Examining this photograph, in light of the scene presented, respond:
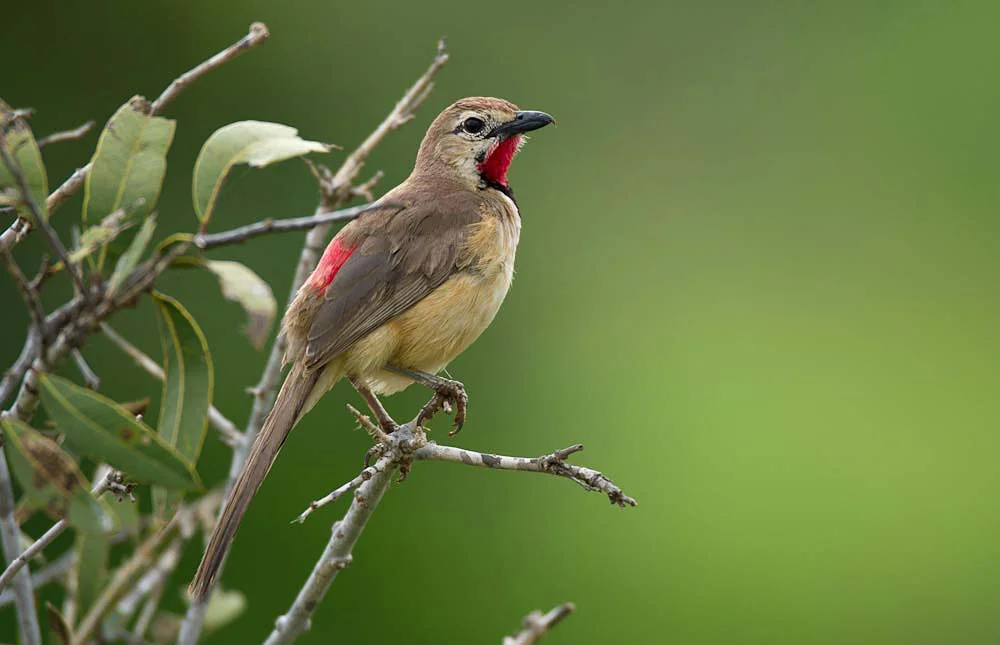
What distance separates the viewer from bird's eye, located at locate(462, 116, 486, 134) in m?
3.63

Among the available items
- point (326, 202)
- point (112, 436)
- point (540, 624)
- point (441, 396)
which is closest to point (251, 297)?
point (112, 436)

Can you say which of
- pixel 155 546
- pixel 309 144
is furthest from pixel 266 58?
pixel 309 144

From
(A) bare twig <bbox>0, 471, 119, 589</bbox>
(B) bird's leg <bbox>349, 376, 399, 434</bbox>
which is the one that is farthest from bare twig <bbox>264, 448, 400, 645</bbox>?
(B) bird's leg <bbox>349, 376, 399, 434</bbox>

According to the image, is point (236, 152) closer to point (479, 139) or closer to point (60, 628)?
point (60, 628)

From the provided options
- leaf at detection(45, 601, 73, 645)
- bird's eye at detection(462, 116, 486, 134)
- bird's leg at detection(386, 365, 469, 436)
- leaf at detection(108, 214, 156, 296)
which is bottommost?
leaf at detection(45, 601, 73, 645)

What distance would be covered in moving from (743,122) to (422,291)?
4.14 m

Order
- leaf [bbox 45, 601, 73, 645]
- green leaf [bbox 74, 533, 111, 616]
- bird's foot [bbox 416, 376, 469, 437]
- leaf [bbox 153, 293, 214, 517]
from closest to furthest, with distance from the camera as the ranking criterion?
leaf [bbox 153, 293, 214, 517] → leaf [bbox 45, 601, 73, 645] → green leaf [bbox 74, 533, 111, 616] → bird's foot [bbox 416, 376, 469, 437]

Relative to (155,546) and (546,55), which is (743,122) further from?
(155,546)

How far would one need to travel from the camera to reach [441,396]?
2707 mm

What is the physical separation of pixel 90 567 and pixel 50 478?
0.77m

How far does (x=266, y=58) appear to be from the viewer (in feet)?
21.7

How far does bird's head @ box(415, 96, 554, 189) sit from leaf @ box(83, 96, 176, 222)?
1839 mm

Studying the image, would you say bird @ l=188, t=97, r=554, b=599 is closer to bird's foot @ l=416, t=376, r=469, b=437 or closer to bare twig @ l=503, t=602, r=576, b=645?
bird's foot @ l=416, t=376, r=469, b=437

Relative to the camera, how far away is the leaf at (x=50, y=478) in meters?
1.56
